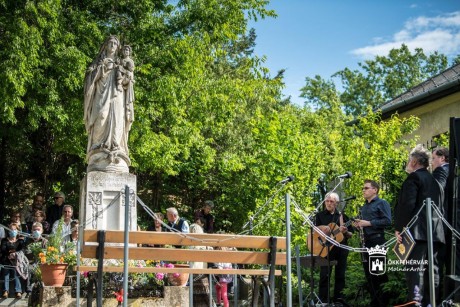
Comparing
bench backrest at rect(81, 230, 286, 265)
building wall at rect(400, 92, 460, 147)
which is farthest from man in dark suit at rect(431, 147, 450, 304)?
building wall at rect(400, 92, 460, 147)

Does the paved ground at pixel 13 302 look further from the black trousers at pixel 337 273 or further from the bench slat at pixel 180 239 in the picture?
the bench slat at pixel 180 239

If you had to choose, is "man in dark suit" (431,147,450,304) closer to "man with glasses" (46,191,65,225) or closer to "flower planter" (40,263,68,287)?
"flower planter" (40,263,68,287)

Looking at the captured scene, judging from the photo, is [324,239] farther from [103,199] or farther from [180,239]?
[103,199]

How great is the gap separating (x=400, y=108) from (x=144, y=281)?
579 inches

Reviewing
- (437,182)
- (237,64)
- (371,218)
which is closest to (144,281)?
(371,218)

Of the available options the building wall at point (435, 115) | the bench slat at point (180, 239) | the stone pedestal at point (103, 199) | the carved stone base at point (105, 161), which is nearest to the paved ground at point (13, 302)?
the stone pedestal at point (103, 199)

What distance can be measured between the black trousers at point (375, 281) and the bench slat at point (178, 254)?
9.08 ft

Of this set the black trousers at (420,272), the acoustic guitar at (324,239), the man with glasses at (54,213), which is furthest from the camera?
the man with glasses at (54,213)

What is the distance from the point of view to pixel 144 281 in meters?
11.4

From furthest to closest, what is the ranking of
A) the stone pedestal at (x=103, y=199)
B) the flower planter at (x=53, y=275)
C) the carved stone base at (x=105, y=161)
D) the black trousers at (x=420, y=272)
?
the carved stone base at (x=105, y=161) → the stone pedestal at (x=103, y=199) → the flower planter at (x=53, y=275) → the black trousers at (x=420, y=272)

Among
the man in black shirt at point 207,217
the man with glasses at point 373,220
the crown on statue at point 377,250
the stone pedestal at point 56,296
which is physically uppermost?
the man in black shirt at point 207,217

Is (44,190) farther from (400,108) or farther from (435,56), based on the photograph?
(435,56)

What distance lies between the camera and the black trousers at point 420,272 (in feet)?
28.9

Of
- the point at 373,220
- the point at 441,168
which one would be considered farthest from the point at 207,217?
the point at 441,168
